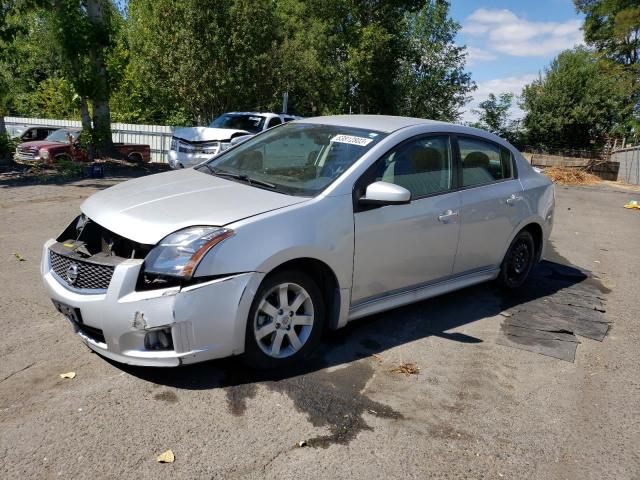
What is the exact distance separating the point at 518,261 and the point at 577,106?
31.6 m

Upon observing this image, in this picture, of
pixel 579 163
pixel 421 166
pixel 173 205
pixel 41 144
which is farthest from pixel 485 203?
pixel 579 163

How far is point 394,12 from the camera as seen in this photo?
29734mm

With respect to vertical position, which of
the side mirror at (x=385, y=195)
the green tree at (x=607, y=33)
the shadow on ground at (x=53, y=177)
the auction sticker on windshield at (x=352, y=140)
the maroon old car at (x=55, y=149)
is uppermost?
the green tree at (x=607, y=33)

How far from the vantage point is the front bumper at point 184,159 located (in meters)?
11.6

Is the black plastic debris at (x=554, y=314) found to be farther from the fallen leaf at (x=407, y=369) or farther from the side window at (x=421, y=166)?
the side window at (x=421, y=166)

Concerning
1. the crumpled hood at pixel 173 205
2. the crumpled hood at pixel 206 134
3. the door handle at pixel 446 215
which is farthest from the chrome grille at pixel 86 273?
the crumpled hood at pixel 206 134

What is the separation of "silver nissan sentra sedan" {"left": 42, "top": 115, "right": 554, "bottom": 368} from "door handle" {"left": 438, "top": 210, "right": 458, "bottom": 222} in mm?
13

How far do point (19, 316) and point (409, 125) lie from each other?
11.5 ft

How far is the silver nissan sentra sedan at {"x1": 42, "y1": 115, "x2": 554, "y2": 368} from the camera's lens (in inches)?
126

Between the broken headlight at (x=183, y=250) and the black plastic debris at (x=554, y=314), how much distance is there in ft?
8.74

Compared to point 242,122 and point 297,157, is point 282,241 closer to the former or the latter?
point 297,157

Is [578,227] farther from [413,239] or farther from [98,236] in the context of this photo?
[98,236]

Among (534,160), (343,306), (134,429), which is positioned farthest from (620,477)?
(534,160)

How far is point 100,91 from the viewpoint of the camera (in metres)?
15.6
